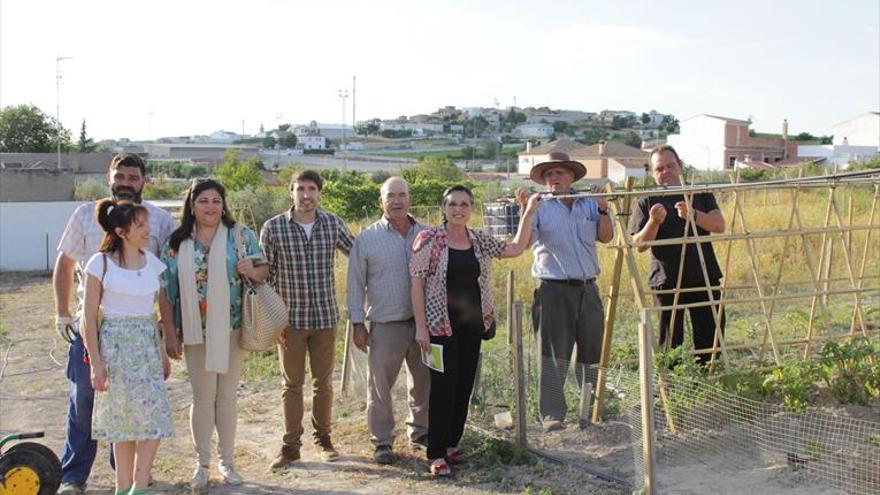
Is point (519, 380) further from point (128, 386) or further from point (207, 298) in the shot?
point (128, 386)

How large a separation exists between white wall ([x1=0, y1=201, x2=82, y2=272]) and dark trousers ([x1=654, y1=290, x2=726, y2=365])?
53.1 feet

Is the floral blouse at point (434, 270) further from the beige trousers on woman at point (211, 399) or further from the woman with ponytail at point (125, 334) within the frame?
the woman with ponytail at point (125, 334)

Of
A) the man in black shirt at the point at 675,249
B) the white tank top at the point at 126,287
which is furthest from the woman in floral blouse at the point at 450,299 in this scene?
the white tank top at the point at 126,287

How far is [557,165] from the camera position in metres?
5.61

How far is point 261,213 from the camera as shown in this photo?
835 inches

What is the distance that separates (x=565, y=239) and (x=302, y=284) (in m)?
1.61

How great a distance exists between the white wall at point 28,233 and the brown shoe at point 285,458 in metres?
15.6

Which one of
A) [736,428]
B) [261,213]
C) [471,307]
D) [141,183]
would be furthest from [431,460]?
[261,213]

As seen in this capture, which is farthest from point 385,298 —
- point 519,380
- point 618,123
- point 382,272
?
point 618,123

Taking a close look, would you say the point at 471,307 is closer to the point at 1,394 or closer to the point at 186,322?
the point at 186,322

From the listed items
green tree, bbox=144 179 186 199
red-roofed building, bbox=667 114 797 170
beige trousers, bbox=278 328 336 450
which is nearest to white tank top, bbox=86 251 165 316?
beige trousers, bbox=278 328 336 450

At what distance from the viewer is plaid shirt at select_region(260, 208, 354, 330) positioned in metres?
5.30

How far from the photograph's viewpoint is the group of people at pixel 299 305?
4.52m

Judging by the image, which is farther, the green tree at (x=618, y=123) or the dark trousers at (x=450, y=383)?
the green tree at (x=618, y=123)
